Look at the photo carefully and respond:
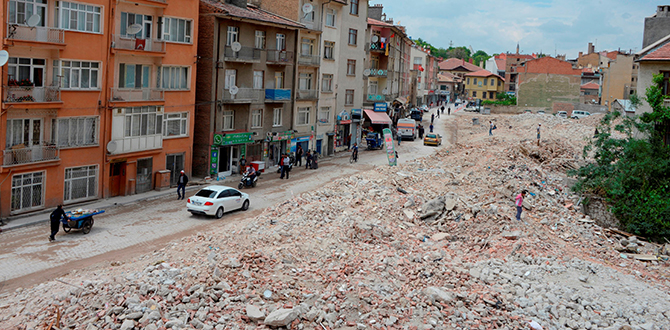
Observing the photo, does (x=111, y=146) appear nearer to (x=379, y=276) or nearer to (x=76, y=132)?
(x=76, y=132)

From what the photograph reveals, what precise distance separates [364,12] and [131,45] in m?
30.1

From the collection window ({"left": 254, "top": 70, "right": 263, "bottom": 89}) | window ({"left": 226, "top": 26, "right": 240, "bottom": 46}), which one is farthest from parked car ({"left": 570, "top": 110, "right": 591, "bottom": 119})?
window ({"left": 226, "top": 26, "right": 240, "bottom": 46})

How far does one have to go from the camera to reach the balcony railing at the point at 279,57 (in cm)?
4244

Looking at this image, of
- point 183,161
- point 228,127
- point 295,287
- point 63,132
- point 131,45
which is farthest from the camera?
point 228,127

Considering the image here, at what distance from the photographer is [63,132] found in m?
28.7

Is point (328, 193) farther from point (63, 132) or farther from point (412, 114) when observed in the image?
point (412, 114)

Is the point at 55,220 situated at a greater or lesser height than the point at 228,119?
lesser

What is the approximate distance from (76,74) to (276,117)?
58.4ft

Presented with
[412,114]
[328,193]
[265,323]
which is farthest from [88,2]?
[412,114]

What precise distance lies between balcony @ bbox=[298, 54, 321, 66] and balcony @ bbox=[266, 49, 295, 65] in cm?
214

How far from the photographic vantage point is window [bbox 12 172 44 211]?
2670 cm

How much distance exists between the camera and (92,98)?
30.0 meters

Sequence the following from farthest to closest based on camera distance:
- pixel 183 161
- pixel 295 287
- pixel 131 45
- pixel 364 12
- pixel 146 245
Result: 1. pixel 364 12
2. pixel 183 161
3. pixel 131 45
4. pixel 146 245
5. pixel 295 287

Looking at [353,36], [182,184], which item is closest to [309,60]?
[353,36]
